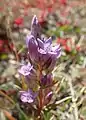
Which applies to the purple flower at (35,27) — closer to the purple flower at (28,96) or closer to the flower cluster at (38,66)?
the flower cluster at (38,66)

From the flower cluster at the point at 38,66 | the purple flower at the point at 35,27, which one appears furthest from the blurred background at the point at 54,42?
the purple flower at the point at 35,27

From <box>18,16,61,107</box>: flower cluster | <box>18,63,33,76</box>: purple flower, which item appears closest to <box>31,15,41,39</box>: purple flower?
<box>18,16,61,107</box>: flower cluster

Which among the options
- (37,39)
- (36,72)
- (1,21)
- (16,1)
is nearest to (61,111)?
(36,72)

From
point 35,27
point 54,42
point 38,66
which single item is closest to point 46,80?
point 38,66

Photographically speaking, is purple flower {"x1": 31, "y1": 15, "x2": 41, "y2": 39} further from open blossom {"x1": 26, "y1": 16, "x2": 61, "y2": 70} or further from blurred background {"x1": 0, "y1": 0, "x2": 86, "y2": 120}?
blurred background {"x1": 0, "y1": 0, "x2": 86, "y2": 120}

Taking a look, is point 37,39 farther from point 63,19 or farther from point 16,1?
point 16,1

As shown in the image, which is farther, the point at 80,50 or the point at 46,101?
the point at 80,50
